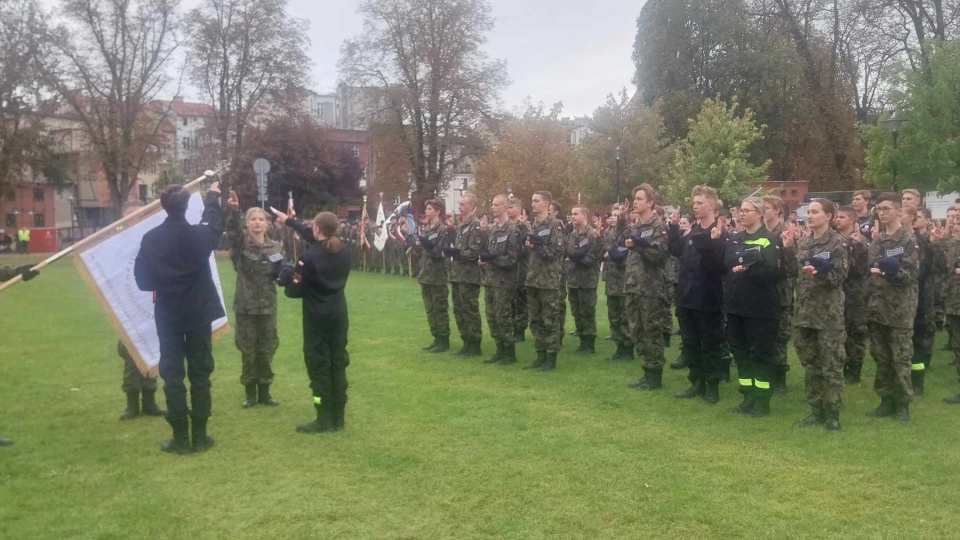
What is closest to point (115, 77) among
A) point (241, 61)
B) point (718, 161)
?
point (241, 61)

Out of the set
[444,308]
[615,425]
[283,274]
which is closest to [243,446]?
[283,274]

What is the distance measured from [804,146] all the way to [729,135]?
Answer: 1644cm

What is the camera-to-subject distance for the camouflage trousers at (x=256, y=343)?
8.14 metres

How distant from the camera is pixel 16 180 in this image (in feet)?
139

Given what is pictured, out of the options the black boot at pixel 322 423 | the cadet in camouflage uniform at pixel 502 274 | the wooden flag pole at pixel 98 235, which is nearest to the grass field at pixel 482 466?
the black boot at pixel 322 423

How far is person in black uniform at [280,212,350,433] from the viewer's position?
6965mm

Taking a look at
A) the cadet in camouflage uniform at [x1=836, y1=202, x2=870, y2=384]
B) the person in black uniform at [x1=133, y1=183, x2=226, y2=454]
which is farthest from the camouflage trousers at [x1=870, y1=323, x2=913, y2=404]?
the person in black uniform at [x1=133, y1=183, x2=226, y2=454]

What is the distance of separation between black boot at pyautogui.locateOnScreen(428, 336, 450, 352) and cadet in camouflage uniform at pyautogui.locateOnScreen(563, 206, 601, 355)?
1.98 meters

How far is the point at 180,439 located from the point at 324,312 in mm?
1671

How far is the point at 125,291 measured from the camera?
309 inches

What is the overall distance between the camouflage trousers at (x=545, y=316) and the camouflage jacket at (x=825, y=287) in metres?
3.29

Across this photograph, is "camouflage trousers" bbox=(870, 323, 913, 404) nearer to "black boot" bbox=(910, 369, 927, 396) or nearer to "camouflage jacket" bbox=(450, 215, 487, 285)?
"black boot" bbox=(910, 369, 927, 396)

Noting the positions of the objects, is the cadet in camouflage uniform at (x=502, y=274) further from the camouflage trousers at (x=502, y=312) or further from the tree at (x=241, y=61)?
the tree at (x=241, y=61)

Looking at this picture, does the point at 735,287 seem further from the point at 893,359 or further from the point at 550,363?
the point at 550,363
